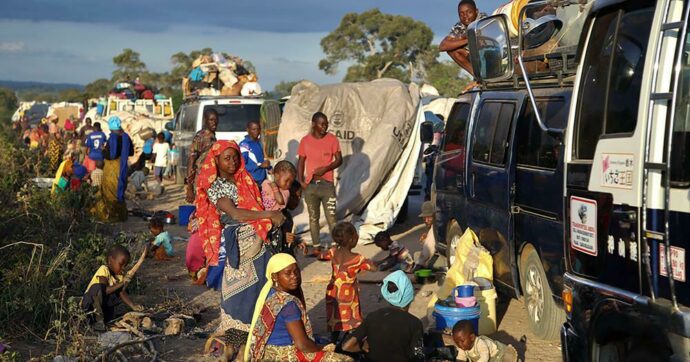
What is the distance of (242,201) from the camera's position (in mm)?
7398

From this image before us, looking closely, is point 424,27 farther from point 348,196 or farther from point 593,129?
point 593,129

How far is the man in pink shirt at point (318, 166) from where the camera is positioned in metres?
12.4

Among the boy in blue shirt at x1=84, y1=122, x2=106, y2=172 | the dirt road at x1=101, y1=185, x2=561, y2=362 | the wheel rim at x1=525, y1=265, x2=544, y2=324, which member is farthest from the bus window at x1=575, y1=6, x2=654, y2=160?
the boy in blue shirt at x1=84, y1=122, x2=106, y2=172

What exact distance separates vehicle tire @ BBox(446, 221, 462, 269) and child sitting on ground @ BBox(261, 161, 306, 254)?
169cm

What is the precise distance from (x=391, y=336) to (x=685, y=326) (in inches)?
94.8

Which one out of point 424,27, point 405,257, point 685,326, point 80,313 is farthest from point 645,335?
point 424,27

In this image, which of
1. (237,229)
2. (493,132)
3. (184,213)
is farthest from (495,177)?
(184,213)

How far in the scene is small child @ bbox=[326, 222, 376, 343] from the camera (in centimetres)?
772

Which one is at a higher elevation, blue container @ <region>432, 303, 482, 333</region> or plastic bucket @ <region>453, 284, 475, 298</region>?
plastic bucket @ <region>453, 284, 475, 298</region>

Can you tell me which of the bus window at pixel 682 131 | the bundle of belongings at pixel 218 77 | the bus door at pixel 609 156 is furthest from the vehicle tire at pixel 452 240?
the bundle of belongings at pixel 218 77

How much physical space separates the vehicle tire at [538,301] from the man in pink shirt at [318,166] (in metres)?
4.54

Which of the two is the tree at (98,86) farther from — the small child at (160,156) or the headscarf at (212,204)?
the headscarf at (212,204)

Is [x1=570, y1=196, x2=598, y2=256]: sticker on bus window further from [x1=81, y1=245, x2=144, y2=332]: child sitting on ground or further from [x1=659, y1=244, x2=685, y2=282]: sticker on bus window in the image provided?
[x1=81, y1=245, x2=144, y2=332]: child sitting on ground

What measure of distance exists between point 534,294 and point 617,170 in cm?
340
